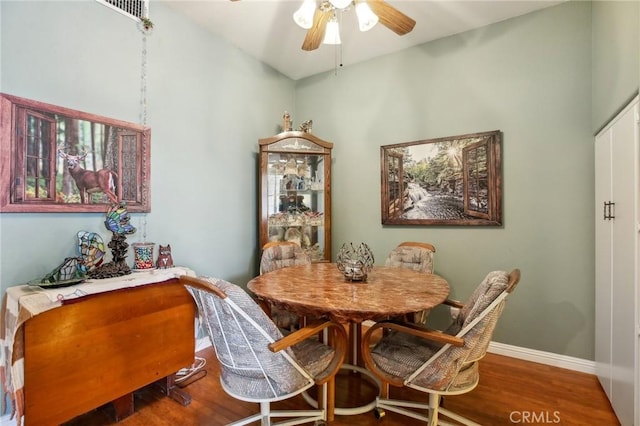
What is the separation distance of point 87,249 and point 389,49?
3.29 m

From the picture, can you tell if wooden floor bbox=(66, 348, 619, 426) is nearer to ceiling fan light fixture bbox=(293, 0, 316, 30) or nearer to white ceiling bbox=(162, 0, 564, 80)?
ceiling fan light fixture bbox=(293, 0, 316, 30)

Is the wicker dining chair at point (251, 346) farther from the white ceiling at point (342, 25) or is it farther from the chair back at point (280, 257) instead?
the white ceiling at point (342, 25)

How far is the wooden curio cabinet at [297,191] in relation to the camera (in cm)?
312

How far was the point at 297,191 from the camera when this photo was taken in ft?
11.3

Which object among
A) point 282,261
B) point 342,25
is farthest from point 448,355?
point 342,25

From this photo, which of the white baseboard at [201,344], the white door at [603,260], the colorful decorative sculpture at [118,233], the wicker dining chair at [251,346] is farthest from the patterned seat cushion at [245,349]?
the white door at [603,260]

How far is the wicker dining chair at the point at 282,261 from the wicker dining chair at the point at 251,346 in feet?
3.29

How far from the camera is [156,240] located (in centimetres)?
230

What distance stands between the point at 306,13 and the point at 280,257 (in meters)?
1.90

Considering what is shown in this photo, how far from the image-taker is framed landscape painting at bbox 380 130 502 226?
261 cm

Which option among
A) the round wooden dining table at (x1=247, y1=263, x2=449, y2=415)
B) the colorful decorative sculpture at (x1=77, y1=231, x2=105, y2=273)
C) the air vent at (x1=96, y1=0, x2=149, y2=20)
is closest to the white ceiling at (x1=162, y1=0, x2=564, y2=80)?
the air vent at (x1=96, y1=0, x2=149, y2=20)

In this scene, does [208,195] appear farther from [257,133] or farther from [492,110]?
[492,110]

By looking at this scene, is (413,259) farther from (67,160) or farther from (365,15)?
(67,160)

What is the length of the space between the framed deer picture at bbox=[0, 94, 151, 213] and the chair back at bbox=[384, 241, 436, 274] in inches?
86.3
